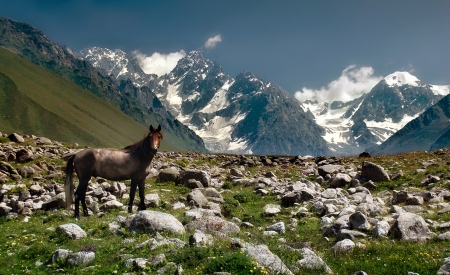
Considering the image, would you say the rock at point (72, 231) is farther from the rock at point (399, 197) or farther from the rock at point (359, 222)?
the rock at point (399, 197)

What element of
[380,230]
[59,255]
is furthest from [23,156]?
[380,230]

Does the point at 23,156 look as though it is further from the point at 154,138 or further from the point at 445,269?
the point at 445,269

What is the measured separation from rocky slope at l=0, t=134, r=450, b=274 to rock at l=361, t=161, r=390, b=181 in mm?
72

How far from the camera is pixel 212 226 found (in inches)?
499

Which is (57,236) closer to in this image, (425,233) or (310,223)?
(310,223)

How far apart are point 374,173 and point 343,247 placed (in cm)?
1607

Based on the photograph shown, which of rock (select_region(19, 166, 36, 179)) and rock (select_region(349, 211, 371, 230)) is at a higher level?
rock (select_region(349, 211, 371, 230))

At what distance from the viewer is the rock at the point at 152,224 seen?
11.9 m

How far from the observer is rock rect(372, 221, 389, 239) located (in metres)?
11.9

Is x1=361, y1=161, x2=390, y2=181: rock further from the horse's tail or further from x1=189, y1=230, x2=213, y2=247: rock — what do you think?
the horse's tail

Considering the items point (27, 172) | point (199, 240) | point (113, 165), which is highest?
point (113, 165)

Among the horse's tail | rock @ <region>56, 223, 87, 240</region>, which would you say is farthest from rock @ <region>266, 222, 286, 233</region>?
the horse's tail

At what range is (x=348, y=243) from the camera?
439 inches

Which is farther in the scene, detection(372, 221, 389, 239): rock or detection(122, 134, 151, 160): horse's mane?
detection(122, 134, 151, 160): horse's mane
